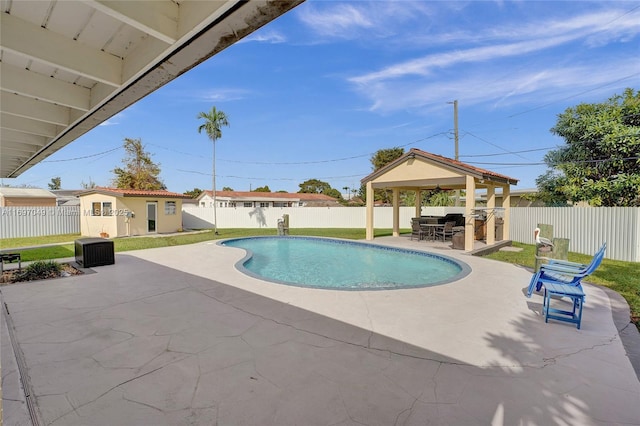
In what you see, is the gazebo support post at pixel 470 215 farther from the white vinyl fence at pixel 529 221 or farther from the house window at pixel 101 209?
the house window at pixel 101 209

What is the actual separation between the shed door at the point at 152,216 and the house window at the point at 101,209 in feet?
6.35

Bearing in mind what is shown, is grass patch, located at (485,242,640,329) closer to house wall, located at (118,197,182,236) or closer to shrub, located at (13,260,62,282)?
shrub, located at (13,260,62,282)

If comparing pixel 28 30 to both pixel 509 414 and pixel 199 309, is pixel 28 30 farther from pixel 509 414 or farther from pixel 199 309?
pixel 509 414

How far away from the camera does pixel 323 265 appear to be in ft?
32.8

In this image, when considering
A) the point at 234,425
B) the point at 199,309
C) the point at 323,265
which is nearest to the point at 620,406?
the point at 234,425

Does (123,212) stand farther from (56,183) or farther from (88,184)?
(56,183)

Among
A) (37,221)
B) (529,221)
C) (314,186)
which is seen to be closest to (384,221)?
(529,221)

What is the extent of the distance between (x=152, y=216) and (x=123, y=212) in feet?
5.86

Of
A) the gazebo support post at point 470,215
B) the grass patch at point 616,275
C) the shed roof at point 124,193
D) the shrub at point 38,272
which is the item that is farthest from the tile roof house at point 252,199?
the grass patch at point 616,275

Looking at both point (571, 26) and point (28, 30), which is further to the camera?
point (571, 26)

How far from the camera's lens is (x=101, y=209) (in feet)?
56.1

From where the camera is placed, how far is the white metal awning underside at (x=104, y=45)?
4.99 ft

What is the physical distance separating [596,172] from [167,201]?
24250mm

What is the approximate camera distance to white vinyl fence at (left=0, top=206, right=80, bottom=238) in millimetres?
16031
